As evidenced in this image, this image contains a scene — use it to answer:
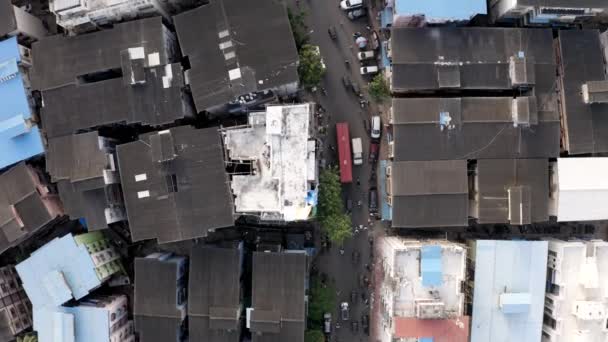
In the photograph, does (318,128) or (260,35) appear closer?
(260,35)

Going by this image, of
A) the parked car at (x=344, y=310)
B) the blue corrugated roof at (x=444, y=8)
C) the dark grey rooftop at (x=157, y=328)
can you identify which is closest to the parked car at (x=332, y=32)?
the blue corrugated roof at (x=444, y=8)

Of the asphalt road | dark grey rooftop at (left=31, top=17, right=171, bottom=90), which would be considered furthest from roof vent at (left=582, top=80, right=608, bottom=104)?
dark grey rooftop at (left=31, top=17, right=171, bottom=90)

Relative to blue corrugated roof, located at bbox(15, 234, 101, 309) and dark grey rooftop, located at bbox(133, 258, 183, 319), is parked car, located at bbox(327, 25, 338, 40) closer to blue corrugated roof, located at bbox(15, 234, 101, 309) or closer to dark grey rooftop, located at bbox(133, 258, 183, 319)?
dark grey rooftop, located at bbox(133, 258, 183, 319)

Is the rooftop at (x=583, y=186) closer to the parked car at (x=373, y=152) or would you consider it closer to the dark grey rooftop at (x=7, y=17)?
the parked car at (x=373, y=152)

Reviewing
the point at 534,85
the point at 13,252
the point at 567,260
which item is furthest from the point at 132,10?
the point at 567,260

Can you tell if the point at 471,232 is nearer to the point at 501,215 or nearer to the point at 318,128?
the point at 501,215

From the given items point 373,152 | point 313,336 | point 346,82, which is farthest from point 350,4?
point 313,336

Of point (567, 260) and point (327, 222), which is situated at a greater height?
point (327, 222)
